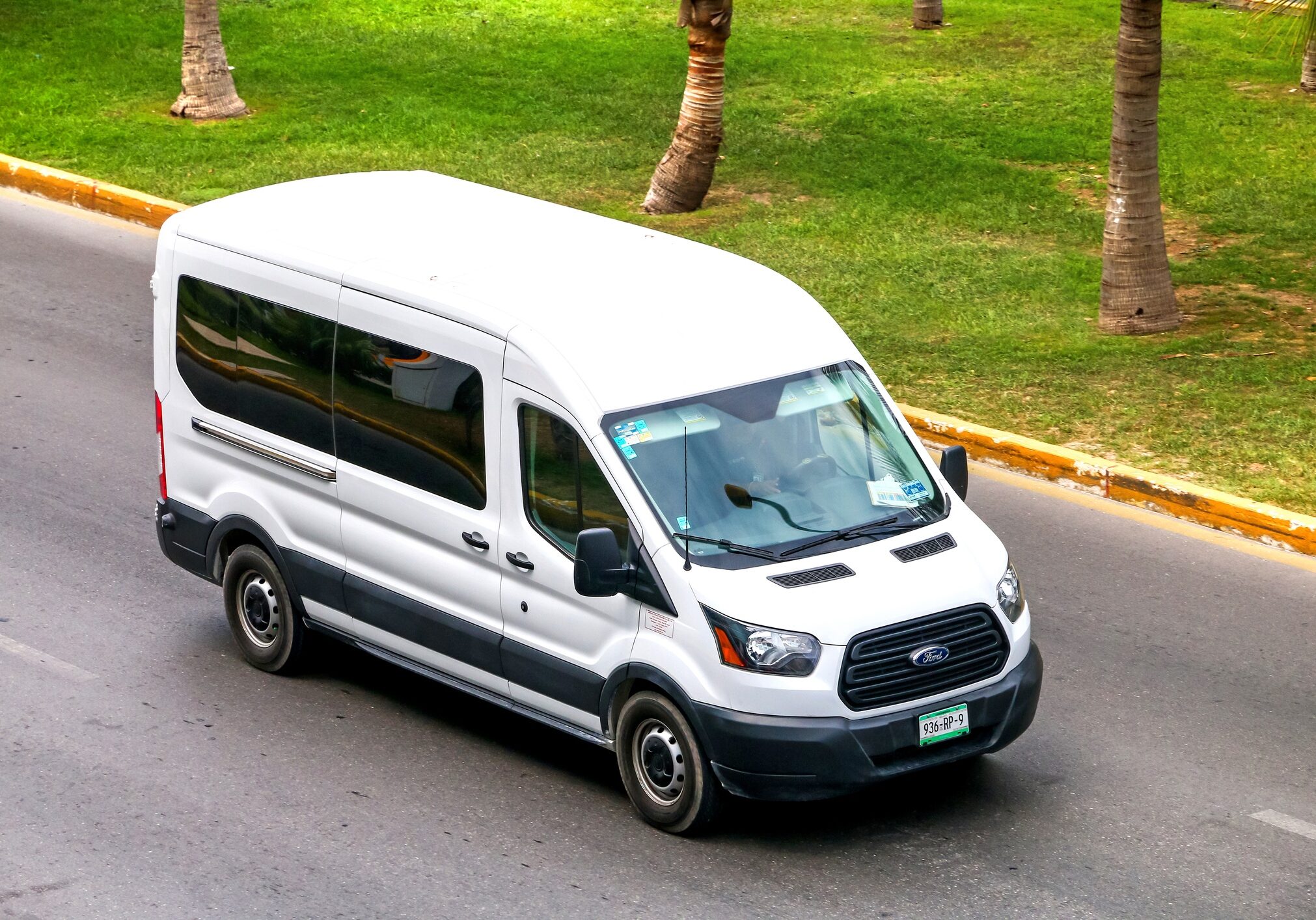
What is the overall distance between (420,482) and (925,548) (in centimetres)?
225

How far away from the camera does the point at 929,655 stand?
22.7ft

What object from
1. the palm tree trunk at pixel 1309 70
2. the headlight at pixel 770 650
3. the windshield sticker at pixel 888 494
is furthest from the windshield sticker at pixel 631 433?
the palm tree trunk at pixel 1309 70

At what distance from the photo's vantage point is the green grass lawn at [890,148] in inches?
503

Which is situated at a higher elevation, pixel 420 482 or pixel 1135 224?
pixel 420 482

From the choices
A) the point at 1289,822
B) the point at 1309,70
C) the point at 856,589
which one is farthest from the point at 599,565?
the point at 1309,70

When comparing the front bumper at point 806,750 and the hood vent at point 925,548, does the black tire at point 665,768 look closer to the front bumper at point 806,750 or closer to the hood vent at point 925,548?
the front bumper at point 806,750

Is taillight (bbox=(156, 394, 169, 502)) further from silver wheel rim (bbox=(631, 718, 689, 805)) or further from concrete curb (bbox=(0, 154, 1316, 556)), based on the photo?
concrete curb (bbox=(0, 154, 1316, 556))

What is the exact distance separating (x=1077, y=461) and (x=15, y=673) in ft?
21.2

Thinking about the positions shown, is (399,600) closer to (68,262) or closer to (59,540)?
(59,540)

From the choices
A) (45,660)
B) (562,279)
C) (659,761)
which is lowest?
(45,660)

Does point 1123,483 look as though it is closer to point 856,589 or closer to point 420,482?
point 856,589

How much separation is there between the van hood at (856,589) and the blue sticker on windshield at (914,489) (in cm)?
31

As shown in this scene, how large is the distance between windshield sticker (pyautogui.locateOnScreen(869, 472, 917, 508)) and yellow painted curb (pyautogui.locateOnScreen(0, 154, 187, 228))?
10586mm

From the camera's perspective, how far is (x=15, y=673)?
8.61 meters
